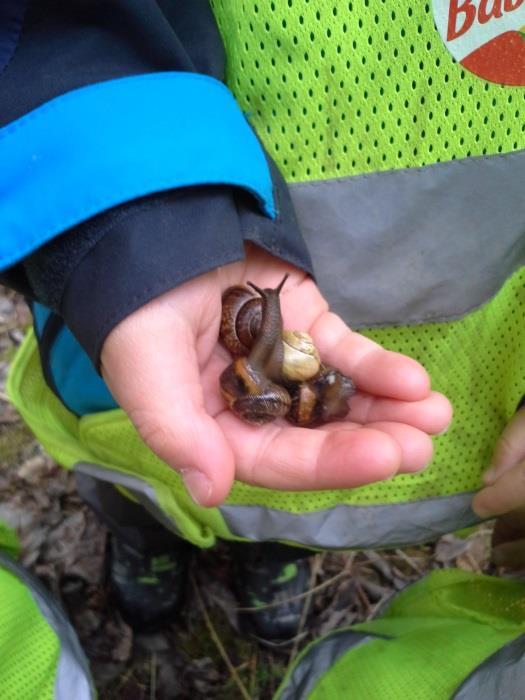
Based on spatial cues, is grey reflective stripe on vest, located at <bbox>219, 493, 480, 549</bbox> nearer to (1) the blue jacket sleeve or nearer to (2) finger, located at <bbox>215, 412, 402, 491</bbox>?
(2) finger, located at <bbox>215, 412, 402, 491</bbox>

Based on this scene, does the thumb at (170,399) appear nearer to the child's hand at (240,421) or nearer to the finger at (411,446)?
the child's hand at (240,421)

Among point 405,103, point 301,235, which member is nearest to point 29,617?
point 301,235

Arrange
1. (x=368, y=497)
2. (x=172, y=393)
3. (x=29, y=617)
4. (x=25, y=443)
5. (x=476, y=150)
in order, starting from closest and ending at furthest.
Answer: (x=172, y=393) < (x=476, y=150) < (x=29, y=617) < (x=368, y=497) < (x=25, y=443)

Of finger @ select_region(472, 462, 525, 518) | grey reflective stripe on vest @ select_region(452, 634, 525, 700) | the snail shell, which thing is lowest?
finger @ select_region(472, 462, 525, 518)

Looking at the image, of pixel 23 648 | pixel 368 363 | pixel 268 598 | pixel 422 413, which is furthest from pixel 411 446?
pixel 268 598

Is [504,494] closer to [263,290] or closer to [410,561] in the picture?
[263,290]

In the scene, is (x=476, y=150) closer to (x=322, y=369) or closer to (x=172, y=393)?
(x=322, y=369)

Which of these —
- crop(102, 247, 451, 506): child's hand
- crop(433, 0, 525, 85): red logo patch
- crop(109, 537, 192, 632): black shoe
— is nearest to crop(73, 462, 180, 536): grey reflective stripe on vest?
crop(102, 247, 451, 506): child's hand
